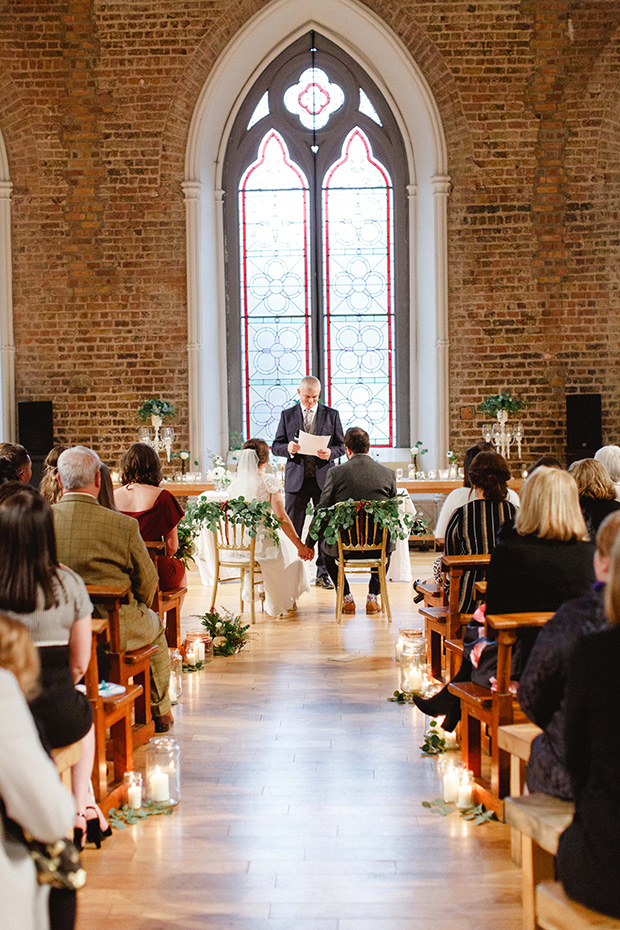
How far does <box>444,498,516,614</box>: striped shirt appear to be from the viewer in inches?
177

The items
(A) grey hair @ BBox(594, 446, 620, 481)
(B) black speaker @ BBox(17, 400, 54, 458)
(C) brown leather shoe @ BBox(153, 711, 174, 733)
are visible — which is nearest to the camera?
(C) brown leather shoe @ BBox(153, 711, 174, 733)

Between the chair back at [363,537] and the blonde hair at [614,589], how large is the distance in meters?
4.83

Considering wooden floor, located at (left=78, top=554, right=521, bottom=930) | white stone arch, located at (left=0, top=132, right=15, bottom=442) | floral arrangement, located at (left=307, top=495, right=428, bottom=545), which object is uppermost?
white stone arch, located at (left=0, top=132, right=15, bottom=442)

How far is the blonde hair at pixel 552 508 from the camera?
3.28 metres

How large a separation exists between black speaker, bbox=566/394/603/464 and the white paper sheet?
3.06 m

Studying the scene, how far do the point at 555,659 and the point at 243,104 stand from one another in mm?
Result: 9873

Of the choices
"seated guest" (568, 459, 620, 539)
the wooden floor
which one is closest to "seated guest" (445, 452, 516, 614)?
"seated guest" (568, 459, 620, 539)

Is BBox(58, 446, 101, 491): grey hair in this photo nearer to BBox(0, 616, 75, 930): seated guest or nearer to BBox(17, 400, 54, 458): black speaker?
BBox(0, 616, 75, 930): seated guest

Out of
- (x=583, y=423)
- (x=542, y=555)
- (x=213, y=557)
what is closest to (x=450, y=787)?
(x=542, y=555)

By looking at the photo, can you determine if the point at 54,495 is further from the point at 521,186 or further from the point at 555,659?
the point at 521,186

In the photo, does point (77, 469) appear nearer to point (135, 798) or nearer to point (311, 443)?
point (135, 798)

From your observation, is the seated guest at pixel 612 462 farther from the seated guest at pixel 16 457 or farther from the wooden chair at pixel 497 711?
the seated guest at pixel 16 457

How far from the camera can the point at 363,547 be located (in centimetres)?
668

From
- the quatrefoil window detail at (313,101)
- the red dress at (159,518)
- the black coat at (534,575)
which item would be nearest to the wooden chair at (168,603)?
the red dress at (159,518)
